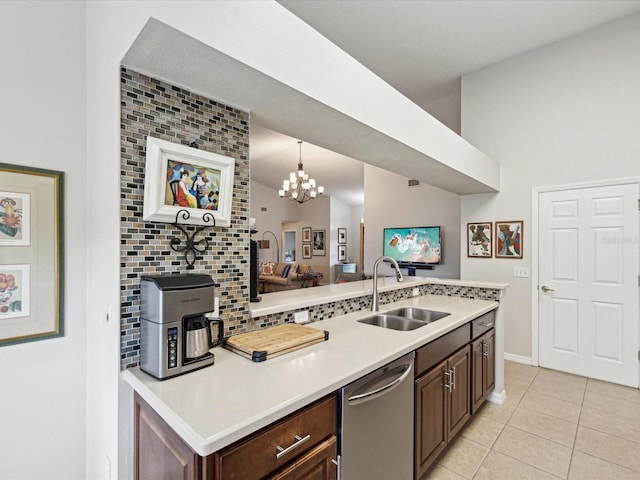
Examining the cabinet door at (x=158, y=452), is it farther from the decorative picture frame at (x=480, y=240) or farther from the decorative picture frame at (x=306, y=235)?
the decorative picture frame at (x=306, y=235)

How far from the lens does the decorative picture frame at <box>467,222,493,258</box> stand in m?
4.05

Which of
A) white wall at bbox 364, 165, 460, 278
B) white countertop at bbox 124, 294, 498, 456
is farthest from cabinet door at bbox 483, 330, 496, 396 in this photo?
white wall at bbox 364, 165, 460, 278

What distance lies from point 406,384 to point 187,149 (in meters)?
1.48

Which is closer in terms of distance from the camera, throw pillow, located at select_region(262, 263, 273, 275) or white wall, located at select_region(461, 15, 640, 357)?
white wall, located at select_region(461, 15, 640, 357)

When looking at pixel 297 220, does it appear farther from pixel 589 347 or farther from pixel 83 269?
pixel 83 269

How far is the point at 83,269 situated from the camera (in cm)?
169

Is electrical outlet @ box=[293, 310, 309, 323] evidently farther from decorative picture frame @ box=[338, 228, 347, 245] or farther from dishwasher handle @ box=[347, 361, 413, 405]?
decorative picture frame @ box=[338, 228, 347, 245]

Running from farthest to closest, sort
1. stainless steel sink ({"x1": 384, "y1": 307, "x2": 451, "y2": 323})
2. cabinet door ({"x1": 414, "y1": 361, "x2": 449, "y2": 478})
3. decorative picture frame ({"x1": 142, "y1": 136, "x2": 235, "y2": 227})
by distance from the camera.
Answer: stainless steel sink ({"x1": 384, "y1": 307, "x2": 451, "y2": 323}), cabinet door ({"x1": 414, "y1": 361, "x2": 449, "y2": 478}), decorative picture frame ({"x1": 142, "y1": 136, "x2": 235, "y2": 227})

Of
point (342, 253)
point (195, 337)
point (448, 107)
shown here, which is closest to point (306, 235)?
point (342, 253)

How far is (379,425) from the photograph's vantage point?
4.60 feet

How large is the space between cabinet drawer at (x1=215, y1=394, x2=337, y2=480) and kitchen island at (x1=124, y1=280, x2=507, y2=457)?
4cm

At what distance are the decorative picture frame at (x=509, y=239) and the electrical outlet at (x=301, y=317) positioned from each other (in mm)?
3038

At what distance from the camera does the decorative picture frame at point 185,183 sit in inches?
49.4

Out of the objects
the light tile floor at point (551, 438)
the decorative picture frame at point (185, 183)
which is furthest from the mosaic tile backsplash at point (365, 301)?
the light tile floor at point (551, 438)
